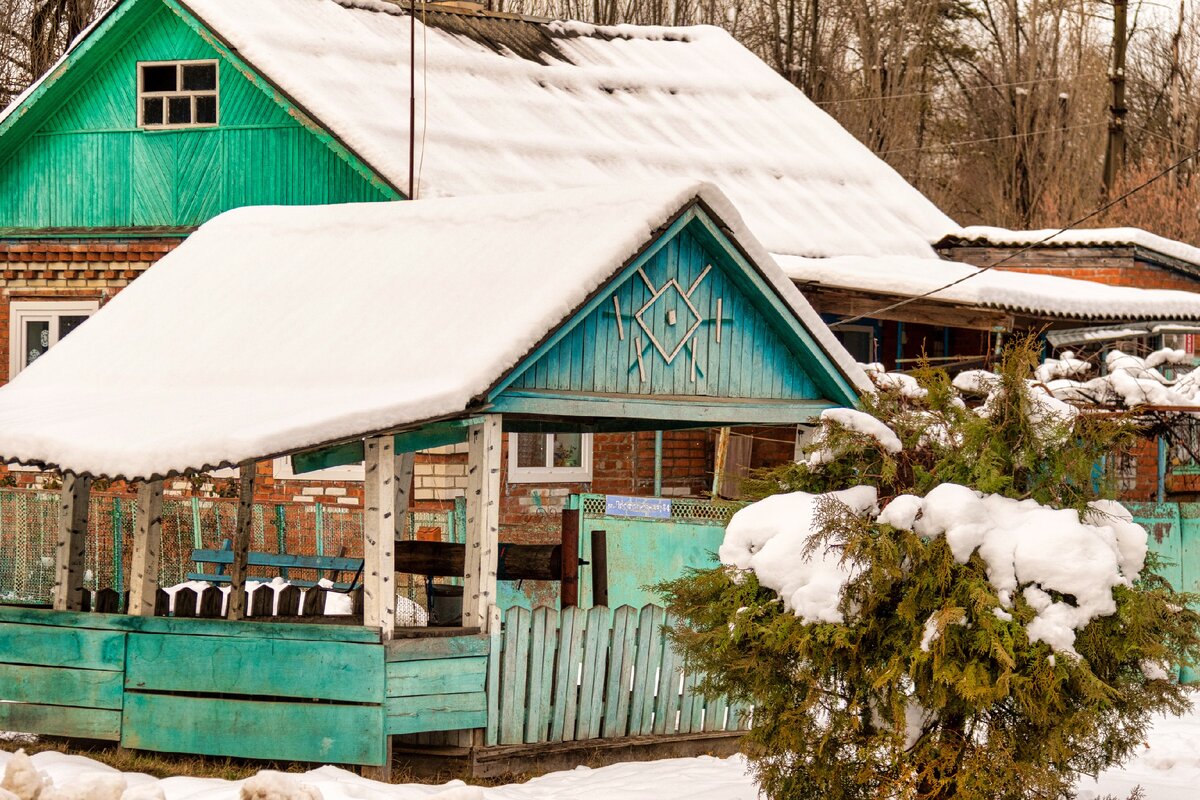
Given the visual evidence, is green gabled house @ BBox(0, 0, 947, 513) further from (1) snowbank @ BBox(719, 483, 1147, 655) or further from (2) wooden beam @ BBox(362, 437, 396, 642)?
(1) snowbank @ BBox(719, 483, 1147, 655)

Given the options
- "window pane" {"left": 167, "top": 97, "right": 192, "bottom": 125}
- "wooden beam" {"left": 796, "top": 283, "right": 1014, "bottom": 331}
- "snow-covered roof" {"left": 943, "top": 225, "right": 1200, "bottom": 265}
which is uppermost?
"window pane" {"left": 167, "top": 97, "right": 192, "bottom": 125}

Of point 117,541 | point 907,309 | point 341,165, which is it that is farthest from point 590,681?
point 907,309

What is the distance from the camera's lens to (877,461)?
27.5ft

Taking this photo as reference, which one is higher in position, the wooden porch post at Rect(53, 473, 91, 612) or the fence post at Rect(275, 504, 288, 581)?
the wooden porch post at Rect(53, 473, 91, 612)

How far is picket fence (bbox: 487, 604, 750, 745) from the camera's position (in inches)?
392

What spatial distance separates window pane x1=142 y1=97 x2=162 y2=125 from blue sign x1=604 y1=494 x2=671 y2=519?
7564 millimetres

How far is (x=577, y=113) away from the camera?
843 inches

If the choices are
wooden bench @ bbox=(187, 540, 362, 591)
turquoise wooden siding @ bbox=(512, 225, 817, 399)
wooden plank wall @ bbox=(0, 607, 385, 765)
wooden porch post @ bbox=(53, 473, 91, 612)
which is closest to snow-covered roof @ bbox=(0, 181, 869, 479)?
turquoise wooden siding @ bbox=(512, 225, 817, 399)

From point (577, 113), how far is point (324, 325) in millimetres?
11234

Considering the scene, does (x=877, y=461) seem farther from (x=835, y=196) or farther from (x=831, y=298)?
(x=835, y=196)

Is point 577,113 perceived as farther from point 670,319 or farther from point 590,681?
point 590,681

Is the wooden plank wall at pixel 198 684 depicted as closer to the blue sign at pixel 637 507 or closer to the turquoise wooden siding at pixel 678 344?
the turquoise wooden siding at pixel 678 344

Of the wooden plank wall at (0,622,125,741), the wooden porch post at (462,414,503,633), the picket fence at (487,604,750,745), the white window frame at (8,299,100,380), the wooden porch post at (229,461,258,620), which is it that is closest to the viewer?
the wooden porch post at (462,414,503,633)

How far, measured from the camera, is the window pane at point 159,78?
62.7 feet
